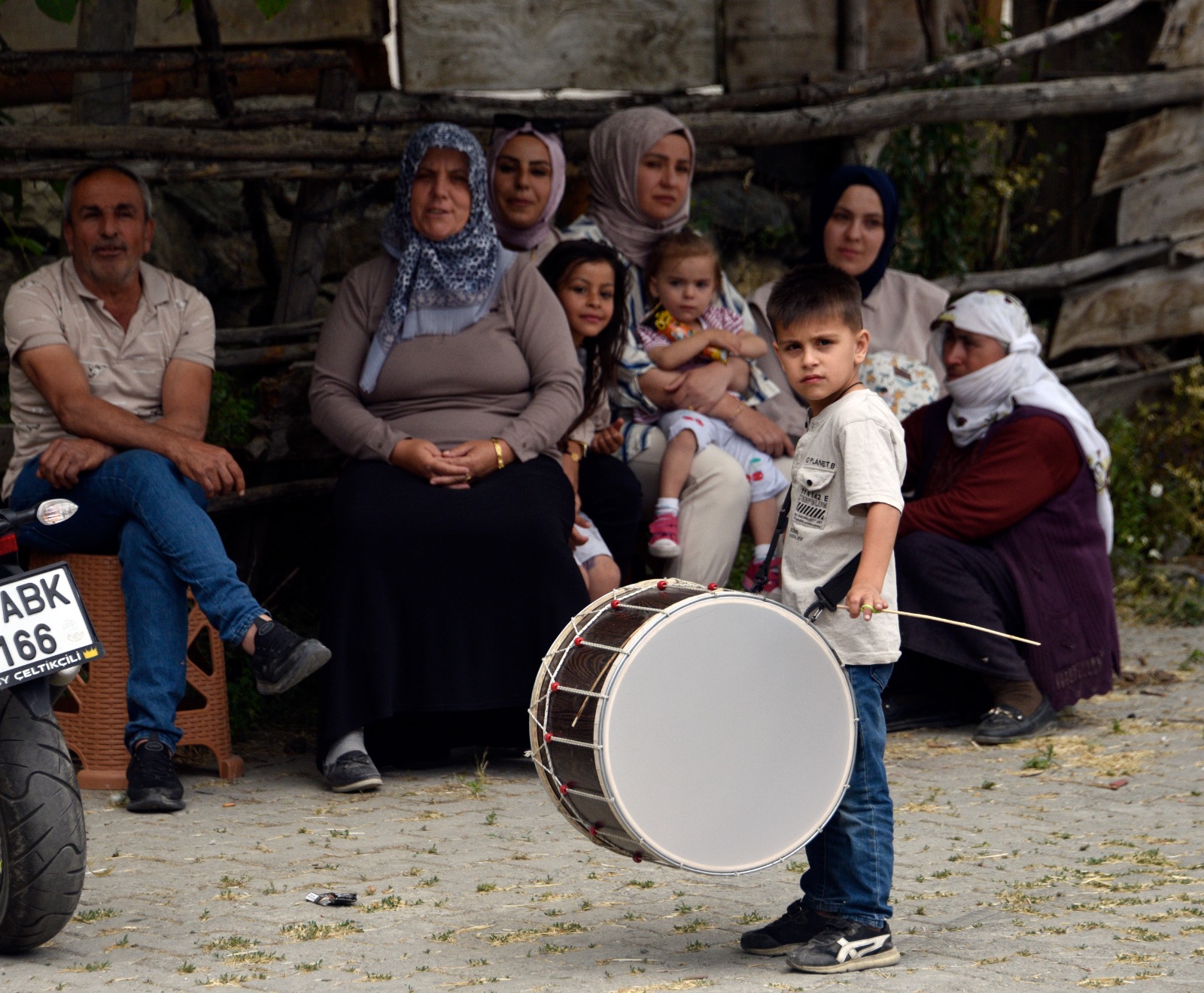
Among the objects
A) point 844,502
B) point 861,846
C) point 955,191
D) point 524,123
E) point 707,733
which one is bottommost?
point 861,846

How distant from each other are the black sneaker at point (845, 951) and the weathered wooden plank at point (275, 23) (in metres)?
4.60

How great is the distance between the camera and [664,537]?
528 cm

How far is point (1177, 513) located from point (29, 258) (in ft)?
17.3

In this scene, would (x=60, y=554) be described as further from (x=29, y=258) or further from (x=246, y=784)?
(x=29, y=258)

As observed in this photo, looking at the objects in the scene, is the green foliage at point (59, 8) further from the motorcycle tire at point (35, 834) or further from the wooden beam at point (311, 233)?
the motorcycle tire at point (35, 834)

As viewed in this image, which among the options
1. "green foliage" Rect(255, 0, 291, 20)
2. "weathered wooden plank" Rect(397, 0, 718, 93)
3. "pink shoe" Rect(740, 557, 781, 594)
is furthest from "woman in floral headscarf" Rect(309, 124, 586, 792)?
"weathered wooden plank" Rect(397, 0, 718, 93)

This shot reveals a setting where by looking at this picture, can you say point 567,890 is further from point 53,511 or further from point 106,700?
point 106,700

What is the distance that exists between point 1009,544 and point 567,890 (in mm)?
2321

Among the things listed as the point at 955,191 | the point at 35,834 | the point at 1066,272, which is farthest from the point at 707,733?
the point at 1066,272

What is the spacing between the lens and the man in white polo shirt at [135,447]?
4320 mm

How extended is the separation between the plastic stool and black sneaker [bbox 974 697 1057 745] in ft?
7.82

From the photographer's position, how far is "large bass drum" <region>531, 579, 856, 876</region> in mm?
2896

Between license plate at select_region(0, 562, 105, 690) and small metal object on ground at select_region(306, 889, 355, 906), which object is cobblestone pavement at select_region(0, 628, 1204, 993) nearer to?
small metal object on ground at select_region(306, 889, 355, 906)

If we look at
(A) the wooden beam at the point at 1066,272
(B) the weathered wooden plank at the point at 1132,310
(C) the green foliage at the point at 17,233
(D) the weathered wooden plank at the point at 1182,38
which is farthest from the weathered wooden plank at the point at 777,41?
(C) the green foliage at the point at 17,233
